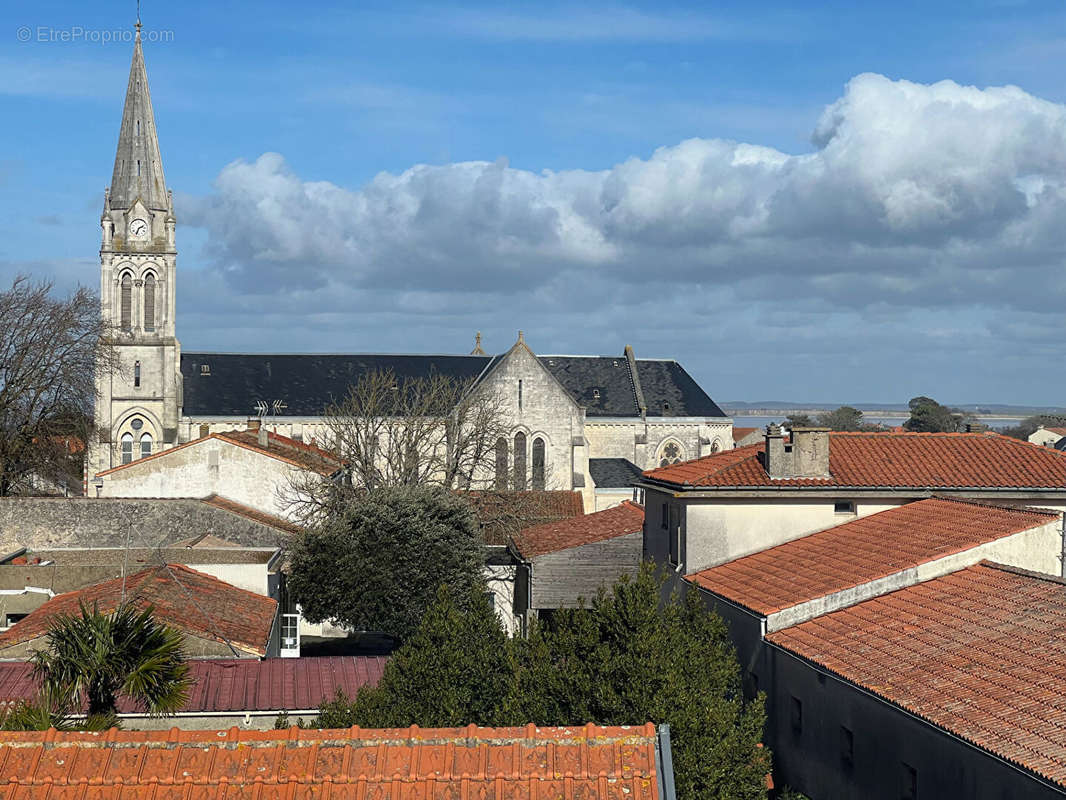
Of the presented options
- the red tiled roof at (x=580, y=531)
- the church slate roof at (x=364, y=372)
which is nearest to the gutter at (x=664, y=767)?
the red tiled roof at (x=580, y=531)

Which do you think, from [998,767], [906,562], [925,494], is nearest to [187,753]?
[998,767]

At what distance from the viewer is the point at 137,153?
75.8 meters

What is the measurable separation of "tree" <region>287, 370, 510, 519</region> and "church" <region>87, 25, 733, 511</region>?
2.56 metres

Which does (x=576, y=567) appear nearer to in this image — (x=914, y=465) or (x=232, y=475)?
(x=914, y=465)

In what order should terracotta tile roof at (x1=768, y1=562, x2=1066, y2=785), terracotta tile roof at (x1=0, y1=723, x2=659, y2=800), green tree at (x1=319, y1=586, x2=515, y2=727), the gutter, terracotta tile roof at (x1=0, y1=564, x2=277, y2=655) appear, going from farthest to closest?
terracotta tile roof at (x1=0, y1=564, x2=277, y2=655)
green tree at (x1=319, y1=586, x2=515, y2=727)
terracotta tile roof at (x1=768, y1=562, x2=1066, y2=785)
terracotta tile roof at (x1=0, y1=723, x2=659, y2=800)
the gutter

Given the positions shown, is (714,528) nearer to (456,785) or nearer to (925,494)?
(925,494)

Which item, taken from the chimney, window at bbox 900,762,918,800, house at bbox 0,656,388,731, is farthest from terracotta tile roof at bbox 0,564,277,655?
window at bbox 900,762,918,800

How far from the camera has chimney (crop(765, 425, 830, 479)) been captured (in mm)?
28078

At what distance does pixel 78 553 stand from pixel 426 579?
970cm

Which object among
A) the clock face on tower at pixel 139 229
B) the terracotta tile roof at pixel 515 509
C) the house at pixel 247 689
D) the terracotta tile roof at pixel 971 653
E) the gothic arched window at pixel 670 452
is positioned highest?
the clock face on tower at pixel 139 229

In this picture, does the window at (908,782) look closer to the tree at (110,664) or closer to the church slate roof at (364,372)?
the tree at (110,664)

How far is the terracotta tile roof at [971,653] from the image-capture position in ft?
46.6

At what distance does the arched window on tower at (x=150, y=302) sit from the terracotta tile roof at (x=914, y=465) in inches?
→ 2066

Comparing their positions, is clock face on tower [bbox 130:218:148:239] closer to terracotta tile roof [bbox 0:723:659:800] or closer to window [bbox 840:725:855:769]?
window [bbox 840:725:855:769]
